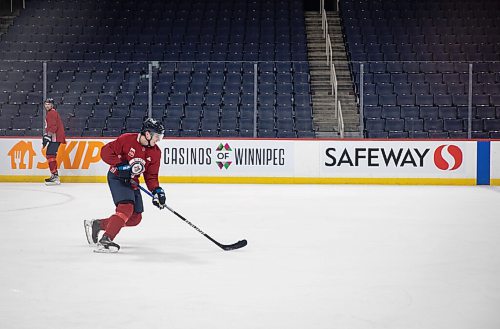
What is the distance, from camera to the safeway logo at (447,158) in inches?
595

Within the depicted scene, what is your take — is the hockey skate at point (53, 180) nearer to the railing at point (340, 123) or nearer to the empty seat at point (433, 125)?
the railing at point (340, 123)

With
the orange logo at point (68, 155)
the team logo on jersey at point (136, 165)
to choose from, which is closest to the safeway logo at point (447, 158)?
the orange logo at point (68, 155)

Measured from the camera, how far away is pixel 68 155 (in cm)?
1541

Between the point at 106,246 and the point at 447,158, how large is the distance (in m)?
9.94

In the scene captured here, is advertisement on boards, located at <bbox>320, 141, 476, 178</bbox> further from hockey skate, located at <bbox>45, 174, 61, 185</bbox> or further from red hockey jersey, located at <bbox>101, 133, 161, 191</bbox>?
red hockey jersey, located at <bbox>101, 133, 161, 191</bbox>

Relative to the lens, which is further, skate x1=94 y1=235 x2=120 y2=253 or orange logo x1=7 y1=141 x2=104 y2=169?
orange logo x1=7 y1=141 x2=104 y2=169

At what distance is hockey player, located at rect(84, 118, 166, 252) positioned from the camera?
261 inches

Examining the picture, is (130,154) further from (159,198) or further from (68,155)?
(68,155)

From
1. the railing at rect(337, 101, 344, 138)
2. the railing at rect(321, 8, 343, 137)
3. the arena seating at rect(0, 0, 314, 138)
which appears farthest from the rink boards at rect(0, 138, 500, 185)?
the railing at rect(321, 8, 343, 137)

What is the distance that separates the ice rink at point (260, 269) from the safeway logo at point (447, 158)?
4257 mm

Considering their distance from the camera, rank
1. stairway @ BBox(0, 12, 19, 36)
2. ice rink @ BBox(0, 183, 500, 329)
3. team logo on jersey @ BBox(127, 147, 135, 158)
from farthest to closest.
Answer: stairway @ BBox(0, 12, 19, 36) < team logo on jersey @ BBox(127, 147, 135, 158) < ice rink @ BBox(0, 183, 500, 329)

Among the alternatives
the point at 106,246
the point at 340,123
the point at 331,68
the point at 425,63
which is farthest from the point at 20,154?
the point at 425,63

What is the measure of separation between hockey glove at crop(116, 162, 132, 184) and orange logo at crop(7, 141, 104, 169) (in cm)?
866

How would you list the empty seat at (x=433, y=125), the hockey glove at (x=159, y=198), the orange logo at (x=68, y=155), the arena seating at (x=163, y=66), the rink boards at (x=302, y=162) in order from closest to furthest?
1. the hockey glove at (x=159, y=198)
2. the rink boards at (x=302, y=162)
3. the orange logo at (x=68, y=155)
4. the empty seat at (x=433, y=125)
5. the arena seating at (x=163, y=66)
